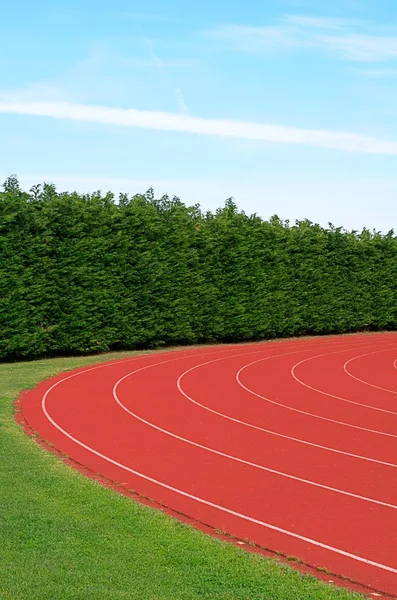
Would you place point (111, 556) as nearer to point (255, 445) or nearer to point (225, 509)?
point (225, 509)

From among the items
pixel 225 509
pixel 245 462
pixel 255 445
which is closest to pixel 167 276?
pixel 255 445

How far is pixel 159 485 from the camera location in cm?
1005

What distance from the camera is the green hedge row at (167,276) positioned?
80.9ft

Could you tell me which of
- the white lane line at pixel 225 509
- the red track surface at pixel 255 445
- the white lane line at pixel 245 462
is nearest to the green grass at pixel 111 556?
the red track surface at pixel 255 445

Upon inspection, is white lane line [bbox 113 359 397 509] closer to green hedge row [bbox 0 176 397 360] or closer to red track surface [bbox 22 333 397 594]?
red track surface [bbox 22 333 397 594]

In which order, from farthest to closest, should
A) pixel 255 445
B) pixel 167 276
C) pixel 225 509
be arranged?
pixel 167 276, pixel 255 445, pixel 225 509

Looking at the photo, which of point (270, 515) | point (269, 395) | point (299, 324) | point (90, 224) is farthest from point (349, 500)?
point (299, 324)

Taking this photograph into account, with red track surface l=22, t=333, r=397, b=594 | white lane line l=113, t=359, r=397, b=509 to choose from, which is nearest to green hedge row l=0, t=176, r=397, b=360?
red track surface l=22, t=333, r=397, b=594

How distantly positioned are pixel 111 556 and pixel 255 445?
5.78m

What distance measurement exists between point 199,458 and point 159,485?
5.16ft

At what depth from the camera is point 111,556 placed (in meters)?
6.93

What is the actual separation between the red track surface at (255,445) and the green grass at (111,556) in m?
0.58

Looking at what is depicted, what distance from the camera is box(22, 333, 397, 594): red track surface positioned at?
8273 millimetres

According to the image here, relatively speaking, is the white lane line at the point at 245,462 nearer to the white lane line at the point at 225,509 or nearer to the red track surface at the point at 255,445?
the red track surface at the point at 255,445
